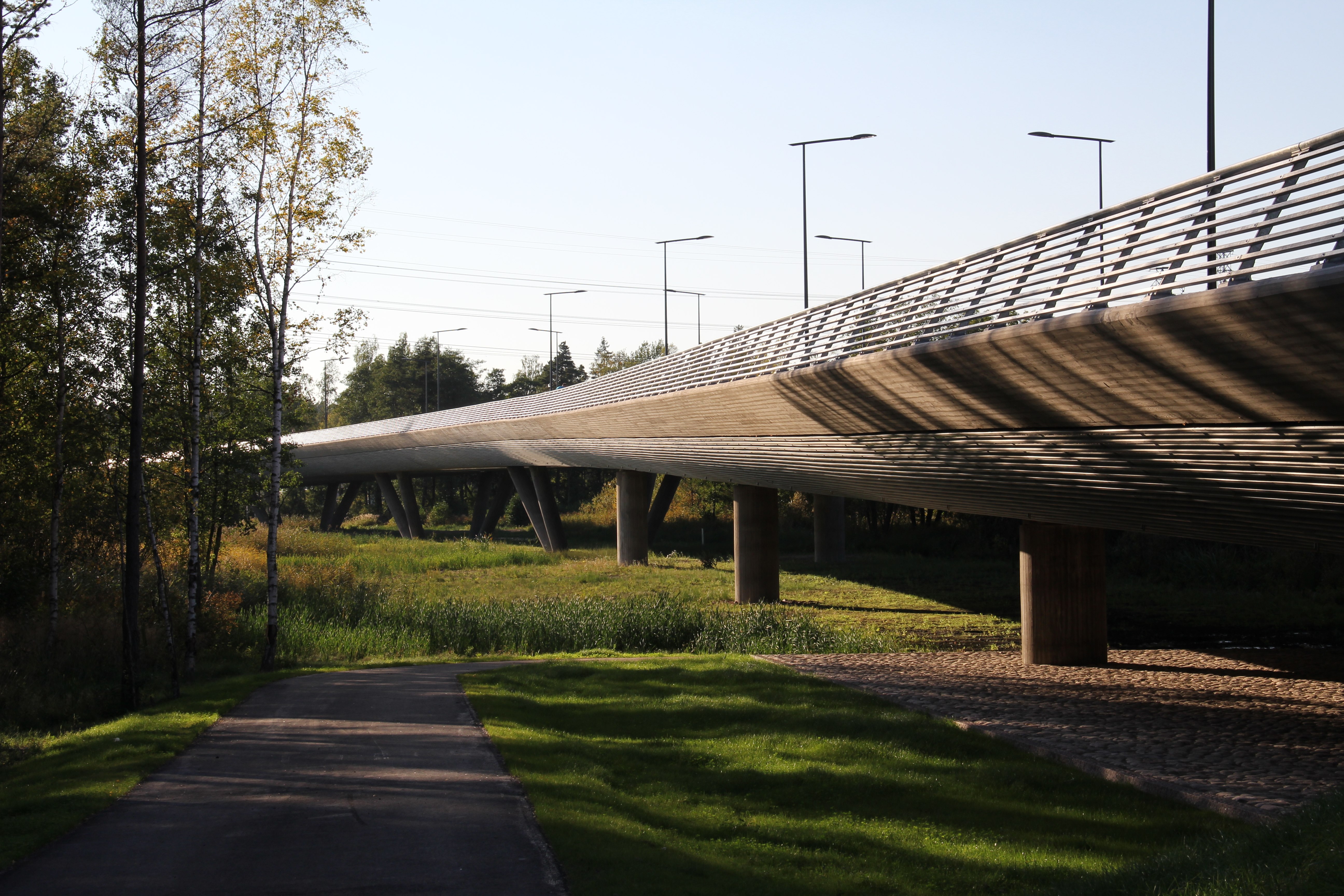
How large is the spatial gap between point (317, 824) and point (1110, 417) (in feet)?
26.6

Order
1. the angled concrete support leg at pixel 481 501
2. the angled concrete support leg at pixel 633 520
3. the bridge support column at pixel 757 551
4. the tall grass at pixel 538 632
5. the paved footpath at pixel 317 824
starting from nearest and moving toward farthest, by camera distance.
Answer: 1. the paved footpath at pixel 317 824
2. the tall grass at pixel 538 632
3. the bridge support column at pixel 757 551
4. the angled concrete support leg at pixel 633 520
5. the angled concrete support leg at pixel 481 501

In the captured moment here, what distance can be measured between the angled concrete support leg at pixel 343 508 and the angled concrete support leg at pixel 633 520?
39.2m

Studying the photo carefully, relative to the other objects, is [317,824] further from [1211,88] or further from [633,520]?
[633,520]

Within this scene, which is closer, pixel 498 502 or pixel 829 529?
pixel 829 529

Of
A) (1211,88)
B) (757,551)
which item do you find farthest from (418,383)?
(1211,88)

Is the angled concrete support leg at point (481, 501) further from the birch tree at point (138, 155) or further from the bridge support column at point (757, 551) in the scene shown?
the birch tree at point (138, 155)

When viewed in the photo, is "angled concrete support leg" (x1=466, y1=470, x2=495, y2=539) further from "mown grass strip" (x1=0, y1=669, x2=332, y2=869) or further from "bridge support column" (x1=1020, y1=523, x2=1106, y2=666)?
"mown grass strip" (x1=0, y1=669, x2=332, y2=869)

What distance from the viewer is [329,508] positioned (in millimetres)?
81875

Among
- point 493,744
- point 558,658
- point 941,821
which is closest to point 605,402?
point 558,658

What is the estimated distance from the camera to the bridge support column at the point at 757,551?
103 ft

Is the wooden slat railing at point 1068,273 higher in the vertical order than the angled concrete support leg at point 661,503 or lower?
higher

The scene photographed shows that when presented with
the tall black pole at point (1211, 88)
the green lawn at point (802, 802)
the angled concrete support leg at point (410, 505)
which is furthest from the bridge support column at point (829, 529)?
the angled concrete support leg at point (410, 505)

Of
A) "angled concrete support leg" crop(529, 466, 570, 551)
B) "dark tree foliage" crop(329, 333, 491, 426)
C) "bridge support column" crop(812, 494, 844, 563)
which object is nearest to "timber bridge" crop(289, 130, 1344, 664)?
"bridge support column" crop(812, 494, 844, 563)

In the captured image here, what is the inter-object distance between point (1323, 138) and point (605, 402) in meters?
26.8
